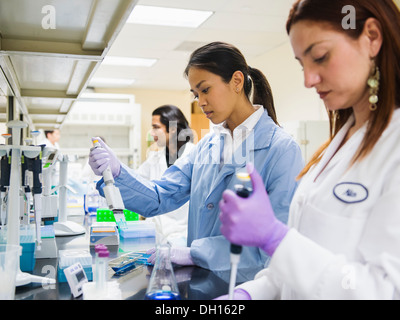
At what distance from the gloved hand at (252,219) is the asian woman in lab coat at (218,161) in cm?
64

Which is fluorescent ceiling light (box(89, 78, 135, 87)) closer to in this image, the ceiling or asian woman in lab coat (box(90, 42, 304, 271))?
the ceiling

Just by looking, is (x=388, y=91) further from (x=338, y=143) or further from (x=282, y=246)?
(x=282, y=246)

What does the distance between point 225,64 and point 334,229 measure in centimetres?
110

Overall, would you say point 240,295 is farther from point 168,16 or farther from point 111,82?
point 111,82

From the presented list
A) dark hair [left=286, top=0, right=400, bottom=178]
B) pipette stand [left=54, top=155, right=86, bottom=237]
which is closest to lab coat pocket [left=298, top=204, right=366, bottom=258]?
dark hair [left=286, top=0, right=400, bottom=178]

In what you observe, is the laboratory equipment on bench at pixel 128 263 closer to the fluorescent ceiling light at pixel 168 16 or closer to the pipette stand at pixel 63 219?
the pipette stand at pixel 63 219

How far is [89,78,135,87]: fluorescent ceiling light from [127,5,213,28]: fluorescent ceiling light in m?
3.84

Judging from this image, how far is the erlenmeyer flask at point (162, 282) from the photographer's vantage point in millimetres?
1175

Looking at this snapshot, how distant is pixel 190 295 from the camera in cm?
124

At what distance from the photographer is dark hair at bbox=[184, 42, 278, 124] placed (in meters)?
1.81

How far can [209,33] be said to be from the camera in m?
5.37

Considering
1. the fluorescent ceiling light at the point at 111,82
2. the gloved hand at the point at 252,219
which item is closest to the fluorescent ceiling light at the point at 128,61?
the fluorescent ceiling light at the point at 111,82

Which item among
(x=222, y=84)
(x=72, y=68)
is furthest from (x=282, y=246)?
(x=72, y=68)

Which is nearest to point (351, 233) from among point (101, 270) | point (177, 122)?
point (101, 270)
